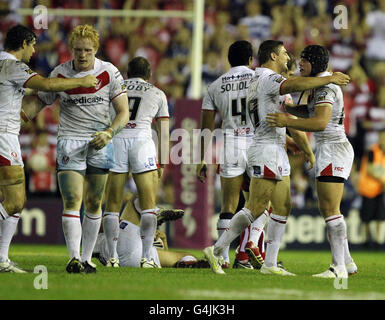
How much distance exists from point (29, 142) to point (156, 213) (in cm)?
834

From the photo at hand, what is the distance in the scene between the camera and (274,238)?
905 centimetres

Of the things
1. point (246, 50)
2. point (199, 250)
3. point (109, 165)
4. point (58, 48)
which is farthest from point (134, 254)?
point (58, 48)

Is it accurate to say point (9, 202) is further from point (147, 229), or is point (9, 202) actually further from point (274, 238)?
point (274, 238)

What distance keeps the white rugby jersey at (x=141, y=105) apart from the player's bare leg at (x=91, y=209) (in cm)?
166

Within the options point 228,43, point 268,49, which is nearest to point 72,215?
point 268,49

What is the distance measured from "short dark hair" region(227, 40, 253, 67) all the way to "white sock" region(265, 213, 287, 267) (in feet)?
6.82

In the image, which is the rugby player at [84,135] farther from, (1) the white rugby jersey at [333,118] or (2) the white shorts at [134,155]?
(1) the white rugby jersey at [333,118]

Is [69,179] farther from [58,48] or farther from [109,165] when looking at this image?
[58,48]

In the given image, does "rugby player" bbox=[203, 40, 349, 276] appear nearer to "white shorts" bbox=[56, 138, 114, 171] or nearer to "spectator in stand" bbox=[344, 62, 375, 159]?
"white shorts" bbox=[56, 138, 114, 171]

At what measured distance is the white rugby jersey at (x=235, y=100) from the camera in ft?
33.9

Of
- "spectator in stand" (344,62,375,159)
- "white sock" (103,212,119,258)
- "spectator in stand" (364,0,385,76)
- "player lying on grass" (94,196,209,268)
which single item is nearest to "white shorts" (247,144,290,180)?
"player lying on grass" (94,196,209,268)

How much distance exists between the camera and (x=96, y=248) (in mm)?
10586

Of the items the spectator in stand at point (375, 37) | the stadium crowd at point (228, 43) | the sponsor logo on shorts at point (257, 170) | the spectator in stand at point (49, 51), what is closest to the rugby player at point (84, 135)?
the sponsor logo on shorts at point (257, 170)

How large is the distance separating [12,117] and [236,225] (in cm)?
242
